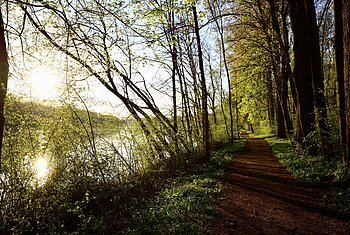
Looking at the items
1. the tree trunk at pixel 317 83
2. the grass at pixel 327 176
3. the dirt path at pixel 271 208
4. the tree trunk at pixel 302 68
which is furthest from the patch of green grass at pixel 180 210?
the tree trunk at pixel 302 68

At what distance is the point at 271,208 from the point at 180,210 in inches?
77.4

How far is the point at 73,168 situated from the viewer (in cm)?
750

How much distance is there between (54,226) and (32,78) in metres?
3.46

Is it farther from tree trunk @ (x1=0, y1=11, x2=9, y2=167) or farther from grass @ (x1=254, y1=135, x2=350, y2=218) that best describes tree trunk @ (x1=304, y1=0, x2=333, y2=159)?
tree trunk @ (x1=0, y1=11, x2=9, y2=167)

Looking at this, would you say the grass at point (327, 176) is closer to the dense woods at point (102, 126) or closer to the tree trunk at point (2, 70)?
the dense woods at point (102, 126)

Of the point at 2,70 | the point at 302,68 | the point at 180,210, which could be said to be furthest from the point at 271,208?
the point at 302,68

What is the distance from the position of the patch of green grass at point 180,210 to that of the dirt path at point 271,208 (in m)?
0.29

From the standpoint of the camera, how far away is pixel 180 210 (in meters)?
5.93

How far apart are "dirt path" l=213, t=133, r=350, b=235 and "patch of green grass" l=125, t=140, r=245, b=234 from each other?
291mm

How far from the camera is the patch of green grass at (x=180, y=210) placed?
5062 millimetres

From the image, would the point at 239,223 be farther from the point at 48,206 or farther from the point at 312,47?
the point at 312,47

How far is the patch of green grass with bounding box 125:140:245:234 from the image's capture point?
5.06 m

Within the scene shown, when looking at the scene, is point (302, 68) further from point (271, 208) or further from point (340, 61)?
point (271, 208)

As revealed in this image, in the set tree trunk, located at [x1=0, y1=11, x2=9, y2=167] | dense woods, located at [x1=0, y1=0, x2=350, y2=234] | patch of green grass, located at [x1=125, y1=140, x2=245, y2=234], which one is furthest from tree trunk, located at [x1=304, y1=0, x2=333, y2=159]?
tree trunk, located at [x1=0, y1=11, x2=9, y2=167]
